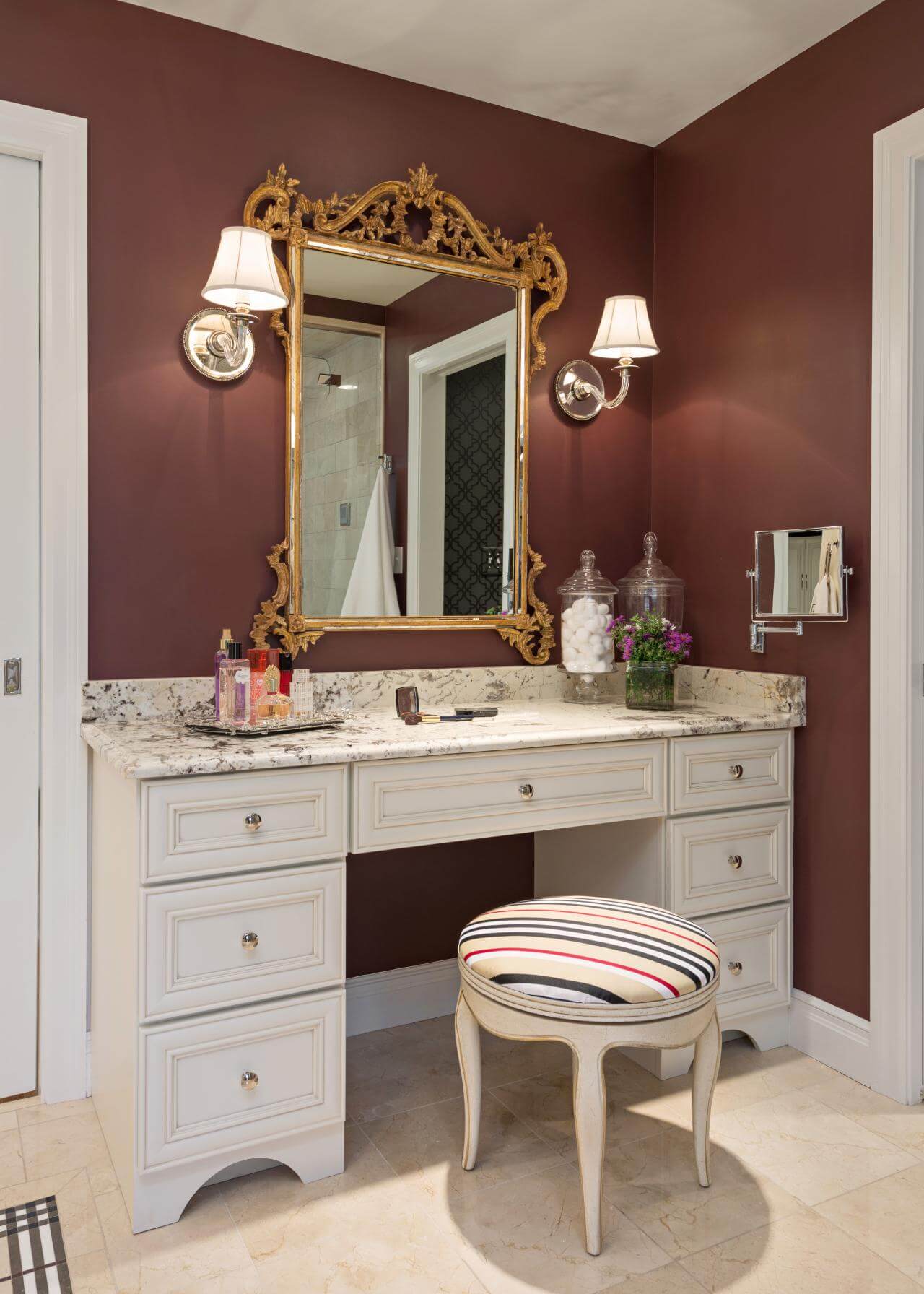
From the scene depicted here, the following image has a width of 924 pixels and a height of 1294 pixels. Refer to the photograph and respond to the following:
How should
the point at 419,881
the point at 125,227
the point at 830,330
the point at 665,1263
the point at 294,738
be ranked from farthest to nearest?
the point at 419,881 → the point at 830,330 → the point at 125,227 → the point at 294,738 → the point at 665,1263

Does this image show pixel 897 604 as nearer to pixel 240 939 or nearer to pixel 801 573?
pixel 801 573

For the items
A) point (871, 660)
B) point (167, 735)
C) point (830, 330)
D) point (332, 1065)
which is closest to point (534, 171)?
point (830, 330)

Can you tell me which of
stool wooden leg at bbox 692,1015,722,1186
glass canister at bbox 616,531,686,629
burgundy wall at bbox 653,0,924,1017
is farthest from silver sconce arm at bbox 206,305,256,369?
stool wooden leg at bbox 692,1015,722,1186

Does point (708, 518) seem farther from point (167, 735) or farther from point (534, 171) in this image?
point (167, 735)

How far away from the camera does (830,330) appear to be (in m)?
2.34

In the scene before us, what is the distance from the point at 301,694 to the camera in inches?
85.7

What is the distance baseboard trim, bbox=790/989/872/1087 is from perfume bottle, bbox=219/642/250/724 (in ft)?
5.27

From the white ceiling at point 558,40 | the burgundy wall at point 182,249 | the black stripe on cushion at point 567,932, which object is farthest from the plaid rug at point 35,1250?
the white ceiling at point 558,40

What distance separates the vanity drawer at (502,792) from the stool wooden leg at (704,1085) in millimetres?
523

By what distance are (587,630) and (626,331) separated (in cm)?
81

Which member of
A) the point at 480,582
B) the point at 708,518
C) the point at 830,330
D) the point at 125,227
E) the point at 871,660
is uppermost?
the point at 125,227

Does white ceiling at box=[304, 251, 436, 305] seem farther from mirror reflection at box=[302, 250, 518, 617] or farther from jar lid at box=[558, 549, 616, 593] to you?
jar lid at box=[558, 549, 616, 593]

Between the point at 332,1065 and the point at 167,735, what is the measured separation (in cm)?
74

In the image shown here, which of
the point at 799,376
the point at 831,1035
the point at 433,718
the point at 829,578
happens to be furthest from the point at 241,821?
the point at 799,376
